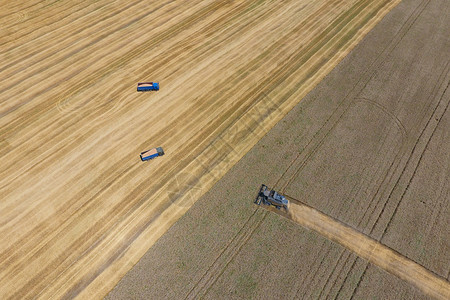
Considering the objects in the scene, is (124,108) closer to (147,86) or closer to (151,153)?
(147,86)

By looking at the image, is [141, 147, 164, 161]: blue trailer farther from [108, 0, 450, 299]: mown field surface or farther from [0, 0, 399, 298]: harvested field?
[108, 0, 450, 299]: mown field surface

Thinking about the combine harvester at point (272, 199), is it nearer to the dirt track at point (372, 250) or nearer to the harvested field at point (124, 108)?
the dirt track at point (372, 250)

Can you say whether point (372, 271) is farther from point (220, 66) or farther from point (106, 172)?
point (220, 66)

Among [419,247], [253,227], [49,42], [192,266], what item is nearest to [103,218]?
[192,266]

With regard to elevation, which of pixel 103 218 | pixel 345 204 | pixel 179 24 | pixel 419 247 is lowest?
pixel 419 247

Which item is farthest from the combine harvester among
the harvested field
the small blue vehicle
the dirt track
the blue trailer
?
the small blue vehicle
